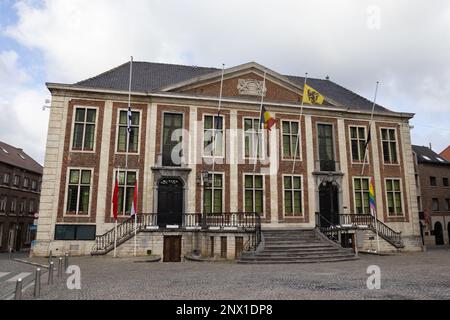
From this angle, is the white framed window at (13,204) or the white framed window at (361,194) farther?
the white framed window at (13,204)

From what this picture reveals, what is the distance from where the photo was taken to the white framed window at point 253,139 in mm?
20805

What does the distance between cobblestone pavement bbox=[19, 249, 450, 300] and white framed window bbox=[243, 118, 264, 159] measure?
9.75 metres

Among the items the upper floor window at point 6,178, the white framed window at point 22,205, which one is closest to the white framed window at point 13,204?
the white framed window at point 22,205

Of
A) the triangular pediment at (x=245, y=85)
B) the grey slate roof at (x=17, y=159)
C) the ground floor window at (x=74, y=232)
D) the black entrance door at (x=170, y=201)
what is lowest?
the ground floor window at (x=74, y=232)

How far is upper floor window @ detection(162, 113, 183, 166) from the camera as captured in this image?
19672 millimetres

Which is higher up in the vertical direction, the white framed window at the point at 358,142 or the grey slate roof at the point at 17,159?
the grey slate roof at the point at 17,159

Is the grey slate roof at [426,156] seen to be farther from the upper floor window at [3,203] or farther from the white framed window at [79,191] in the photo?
the upper floor window at [3,203]

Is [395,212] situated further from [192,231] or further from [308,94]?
[192,231]

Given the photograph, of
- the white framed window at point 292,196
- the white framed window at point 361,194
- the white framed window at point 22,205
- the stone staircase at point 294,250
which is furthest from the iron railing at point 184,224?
the white framed window at point 22,205

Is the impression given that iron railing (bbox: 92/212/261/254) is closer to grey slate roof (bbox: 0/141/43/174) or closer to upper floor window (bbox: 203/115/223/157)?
upper floor window (bbox: 203/115/223/157)

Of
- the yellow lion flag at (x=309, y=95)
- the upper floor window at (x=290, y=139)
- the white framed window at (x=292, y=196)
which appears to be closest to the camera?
the yellow lion flag at (x=309, y=95)

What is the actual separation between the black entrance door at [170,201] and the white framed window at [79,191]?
3.77m

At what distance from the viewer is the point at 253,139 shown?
21031 millimetres

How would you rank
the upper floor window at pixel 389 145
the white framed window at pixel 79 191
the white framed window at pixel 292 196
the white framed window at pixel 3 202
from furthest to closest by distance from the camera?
1. the white framed window at pixel 3 202
2. the upper floor window at pixel 389 145
3. the white framed window at pixel 292 196
4. the white framed window at pixel 79 191
